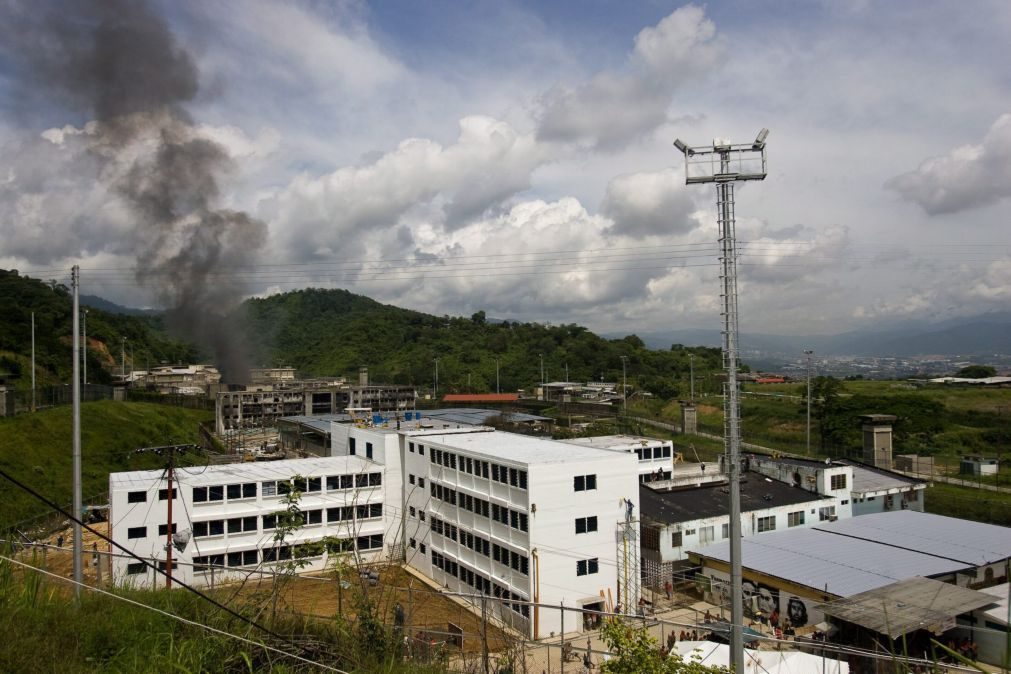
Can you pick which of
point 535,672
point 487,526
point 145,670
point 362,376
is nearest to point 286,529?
point 145,670

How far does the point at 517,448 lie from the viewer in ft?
61.1

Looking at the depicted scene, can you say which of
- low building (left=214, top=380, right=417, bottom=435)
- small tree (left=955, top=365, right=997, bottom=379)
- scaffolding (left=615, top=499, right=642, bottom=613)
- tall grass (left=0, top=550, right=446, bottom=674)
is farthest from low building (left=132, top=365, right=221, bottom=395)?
small tree (left=955, top=365, right=997, bottom=379)

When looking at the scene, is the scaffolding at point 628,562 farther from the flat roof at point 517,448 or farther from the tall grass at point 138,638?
the tall grass at point 138,638

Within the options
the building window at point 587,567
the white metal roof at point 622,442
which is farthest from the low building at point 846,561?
the white metal roof at point 622,442

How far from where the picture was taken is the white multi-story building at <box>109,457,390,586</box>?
61.1ft

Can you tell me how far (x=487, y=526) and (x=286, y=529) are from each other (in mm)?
11536

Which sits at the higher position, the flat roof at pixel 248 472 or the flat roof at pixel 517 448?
the flat roof at pixel 517 448

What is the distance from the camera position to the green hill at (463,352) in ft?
221

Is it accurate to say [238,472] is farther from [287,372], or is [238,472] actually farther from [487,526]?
[287,372]

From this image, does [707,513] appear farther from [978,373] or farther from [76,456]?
[978,373]

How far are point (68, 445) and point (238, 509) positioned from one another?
1580 cm

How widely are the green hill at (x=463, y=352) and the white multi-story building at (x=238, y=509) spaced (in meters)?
39.4

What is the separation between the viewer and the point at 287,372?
71.6m

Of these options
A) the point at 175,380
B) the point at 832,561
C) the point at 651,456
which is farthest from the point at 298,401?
the point at 832,561
